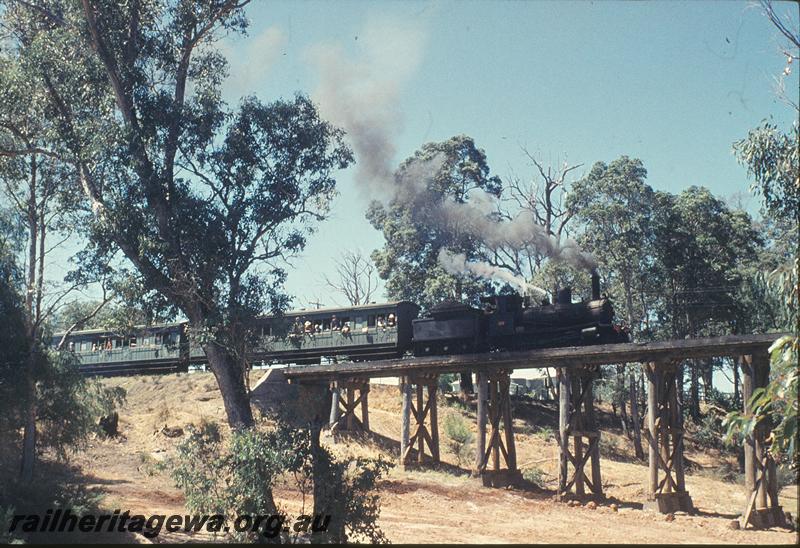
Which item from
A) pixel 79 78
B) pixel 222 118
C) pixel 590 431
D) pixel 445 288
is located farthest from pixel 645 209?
pixel 79 78

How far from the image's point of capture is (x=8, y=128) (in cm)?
1950

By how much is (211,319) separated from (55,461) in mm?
8983

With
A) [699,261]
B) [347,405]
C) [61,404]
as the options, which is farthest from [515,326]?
[699,261]

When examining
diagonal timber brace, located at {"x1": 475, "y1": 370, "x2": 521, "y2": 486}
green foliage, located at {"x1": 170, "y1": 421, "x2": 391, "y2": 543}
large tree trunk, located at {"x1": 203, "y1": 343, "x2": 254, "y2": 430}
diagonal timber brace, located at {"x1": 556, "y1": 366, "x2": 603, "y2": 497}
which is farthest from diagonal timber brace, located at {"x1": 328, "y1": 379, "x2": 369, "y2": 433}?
green foliage, located at {"x1": 170, "y1": 421, "x2": 391, "y2": 543}

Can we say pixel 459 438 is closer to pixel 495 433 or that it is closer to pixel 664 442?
pixel 495 433

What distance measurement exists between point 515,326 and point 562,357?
14.2 feet

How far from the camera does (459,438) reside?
3192 centimetres

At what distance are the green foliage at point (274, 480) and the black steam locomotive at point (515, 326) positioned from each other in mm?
11667

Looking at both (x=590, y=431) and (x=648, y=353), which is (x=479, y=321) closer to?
(x=590, y=431)

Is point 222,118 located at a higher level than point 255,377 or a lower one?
higher

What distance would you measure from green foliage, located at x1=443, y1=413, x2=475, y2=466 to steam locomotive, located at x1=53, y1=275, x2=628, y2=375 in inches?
146

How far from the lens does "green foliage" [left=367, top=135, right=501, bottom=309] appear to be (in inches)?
1583

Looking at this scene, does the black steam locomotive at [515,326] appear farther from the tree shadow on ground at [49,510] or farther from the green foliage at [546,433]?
the tree shadow on ground at [49,510]

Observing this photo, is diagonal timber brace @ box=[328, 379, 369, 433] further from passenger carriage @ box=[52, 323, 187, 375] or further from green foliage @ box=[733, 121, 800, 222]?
green foliage @ box=[733, 121, 800, 222]
